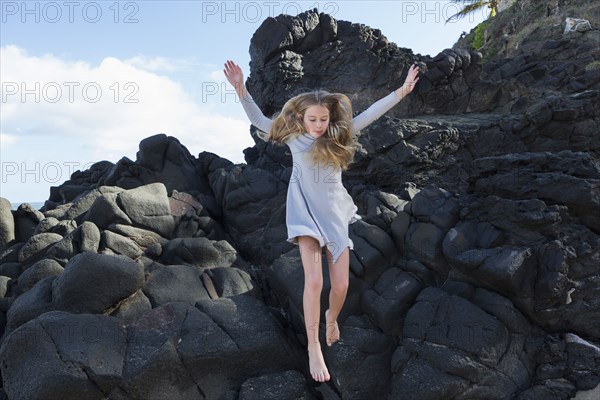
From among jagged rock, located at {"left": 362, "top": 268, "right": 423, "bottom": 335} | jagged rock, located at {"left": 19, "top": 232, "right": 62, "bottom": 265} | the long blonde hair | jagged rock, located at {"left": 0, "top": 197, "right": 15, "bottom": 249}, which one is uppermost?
the long blonde hair

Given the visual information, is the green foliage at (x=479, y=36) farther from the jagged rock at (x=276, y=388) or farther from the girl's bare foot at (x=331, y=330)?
the girl's bare foot at (x=331, y=330)

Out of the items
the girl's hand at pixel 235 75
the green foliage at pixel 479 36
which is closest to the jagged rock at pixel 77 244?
the girl's hand at pixel 235 75

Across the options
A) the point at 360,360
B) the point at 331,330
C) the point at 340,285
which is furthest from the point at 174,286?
the point at 340,285

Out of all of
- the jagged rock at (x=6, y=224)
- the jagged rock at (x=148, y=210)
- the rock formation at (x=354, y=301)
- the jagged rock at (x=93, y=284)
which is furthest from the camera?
the jagged rock at (x=6, y=224)

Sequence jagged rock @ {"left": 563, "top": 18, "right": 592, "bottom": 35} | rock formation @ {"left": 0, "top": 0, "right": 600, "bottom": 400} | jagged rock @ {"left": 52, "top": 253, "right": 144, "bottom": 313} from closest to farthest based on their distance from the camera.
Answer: rock formation @ {"left": 0, "top": 0, "right": 600, "bottom": 400}
jagged rock @ {"left": 52, "top": 253, "right": 144, "bottom": 313}
jagged rock @ {"left": 563, "top": 18, "right": 592, "bottom": 35}

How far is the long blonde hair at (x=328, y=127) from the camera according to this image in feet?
16.6

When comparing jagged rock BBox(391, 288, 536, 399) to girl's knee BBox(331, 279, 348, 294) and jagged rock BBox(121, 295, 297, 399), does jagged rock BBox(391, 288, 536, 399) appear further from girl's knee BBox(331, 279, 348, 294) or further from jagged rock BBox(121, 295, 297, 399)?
girl's knee BBox(331, 279, 348, 294)

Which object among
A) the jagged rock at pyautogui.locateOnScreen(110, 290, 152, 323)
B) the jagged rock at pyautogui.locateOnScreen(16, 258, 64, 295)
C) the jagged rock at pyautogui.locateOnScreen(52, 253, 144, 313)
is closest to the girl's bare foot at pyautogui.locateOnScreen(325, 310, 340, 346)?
the jagged rock at pyautogui.locateOnScreen(110, 290, 152, 323)

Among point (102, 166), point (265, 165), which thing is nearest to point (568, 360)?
point (265, 165)

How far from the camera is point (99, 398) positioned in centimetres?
738

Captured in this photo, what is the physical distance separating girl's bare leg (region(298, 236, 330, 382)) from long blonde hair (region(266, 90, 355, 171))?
0.89 meters

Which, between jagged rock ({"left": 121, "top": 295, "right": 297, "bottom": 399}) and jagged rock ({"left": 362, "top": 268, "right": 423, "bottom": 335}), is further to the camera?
jagged rock ({"left": 362, "top": 268, "right": 423, "bottom": 335})

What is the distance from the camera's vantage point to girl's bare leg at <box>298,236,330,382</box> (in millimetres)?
5008

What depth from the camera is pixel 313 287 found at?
16.5 ft
